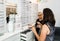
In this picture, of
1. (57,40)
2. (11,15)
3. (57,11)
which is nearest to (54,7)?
(57,11)

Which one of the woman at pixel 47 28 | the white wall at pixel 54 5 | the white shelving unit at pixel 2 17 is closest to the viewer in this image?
the white shelving unit at pixel 2 17

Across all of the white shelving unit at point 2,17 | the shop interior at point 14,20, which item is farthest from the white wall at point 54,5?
the white shelving unit at point 2,17

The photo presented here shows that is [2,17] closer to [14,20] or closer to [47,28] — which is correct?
[14,20]

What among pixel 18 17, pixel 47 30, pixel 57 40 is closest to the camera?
pixel 18 17

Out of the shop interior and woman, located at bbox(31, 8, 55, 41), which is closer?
the shop interior

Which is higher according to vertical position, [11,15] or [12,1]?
[12,1]

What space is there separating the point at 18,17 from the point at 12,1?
275 millimetres

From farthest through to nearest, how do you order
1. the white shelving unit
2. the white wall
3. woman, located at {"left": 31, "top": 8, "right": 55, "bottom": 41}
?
1. the white wall
2. woman, located at {"left": 31, "top": 8, "right": 55, "bottom": 41}
3. the white shelving unit

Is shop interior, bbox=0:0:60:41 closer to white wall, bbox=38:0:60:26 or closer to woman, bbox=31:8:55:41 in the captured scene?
woman, bbox=31:8:55:41

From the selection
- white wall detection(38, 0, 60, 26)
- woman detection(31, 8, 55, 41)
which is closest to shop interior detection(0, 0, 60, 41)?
woman detection(31, 8, 55, 41)

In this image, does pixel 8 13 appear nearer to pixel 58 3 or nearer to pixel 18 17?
pixel 18 17

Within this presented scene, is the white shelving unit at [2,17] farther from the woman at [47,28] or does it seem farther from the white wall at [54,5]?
the white wall at [54,5]

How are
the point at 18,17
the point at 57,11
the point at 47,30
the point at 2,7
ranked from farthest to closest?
the point at 57,11 < the point at 47,30 < the point at 18,17 < the point at 2,7

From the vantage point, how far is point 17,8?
6.03ft
